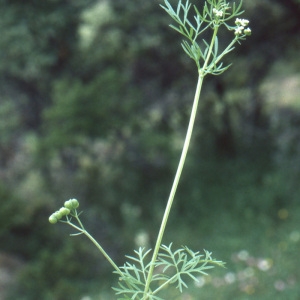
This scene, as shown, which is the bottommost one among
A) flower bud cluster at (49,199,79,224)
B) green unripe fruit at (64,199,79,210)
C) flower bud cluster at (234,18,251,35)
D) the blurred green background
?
flower bud cluster at (49,199,79,224)

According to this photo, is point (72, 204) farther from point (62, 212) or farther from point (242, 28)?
point (242, 28)

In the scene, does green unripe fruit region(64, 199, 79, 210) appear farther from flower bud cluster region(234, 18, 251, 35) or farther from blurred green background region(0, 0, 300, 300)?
blurred green background region(0, 0, 300, 300)

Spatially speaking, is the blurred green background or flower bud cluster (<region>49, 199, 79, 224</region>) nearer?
flower bud cluster (<region>49, 199, 79, 224</region>)

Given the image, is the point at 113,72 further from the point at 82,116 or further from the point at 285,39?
the point at 285,39

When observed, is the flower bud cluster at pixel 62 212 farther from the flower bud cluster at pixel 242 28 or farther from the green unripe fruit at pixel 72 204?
the flower bud cluster at pixel 242 28

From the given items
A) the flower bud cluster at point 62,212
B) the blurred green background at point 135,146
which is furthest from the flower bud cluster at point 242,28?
the blurred green background at point 135,146

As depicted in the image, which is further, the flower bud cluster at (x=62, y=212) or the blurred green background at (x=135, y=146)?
the blurred green background at (x=135, y=146)

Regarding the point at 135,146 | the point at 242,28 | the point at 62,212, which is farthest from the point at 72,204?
the point at 135,146

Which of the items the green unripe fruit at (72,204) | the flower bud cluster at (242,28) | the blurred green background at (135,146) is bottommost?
the green unripe fruit at (72,204)

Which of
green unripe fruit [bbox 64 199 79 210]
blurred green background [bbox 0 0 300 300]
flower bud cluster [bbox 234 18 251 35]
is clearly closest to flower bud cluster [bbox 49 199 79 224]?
green unripe fruit [bbox 64 199 79 210]
